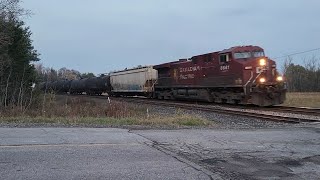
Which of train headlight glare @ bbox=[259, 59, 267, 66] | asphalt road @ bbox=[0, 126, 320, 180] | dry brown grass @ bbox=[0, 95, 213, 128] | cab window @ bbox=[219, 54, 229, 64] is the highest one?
cab window @ bbox=[219, 54, 229, 64]

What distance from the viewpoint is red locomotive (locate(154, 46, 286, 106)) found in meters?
27.1

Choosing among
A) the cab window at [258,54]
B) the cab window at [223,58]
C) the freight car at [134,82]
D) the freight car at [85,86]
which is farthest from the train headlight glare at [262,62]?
the freight car at [85,86]

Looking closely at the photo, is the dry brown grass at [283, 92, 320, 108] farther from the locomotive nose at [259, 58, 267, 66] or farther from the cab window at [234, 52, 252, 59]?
the cab window at [234, 52, 252, 59]

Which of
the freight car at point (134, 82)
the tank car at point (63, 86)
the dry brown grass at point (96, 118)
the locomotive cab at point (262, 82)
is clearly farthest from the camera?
the tank car at point (63, 86)

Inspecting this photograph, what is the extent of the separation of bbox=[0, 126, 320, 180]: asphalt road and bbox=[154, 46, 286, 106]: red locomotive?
15029 mm

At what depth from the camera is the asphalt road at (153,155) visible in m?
7.05

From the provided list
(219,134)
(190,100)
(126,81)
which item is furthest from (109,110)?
(126,81)

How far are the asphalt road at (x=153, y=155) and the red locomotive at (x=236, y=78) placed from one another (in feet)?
49.3

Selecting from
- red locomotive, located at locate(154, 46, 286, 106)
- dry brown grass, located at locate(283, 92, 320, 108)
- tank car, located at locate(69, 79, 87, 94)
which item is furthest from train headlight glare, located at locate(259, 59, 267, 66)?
tank car, located at locate(69, 79, 87, 94)

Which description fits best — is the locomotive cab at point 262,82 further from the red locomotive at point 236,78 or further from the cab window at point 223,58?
the cab window at point 223,58

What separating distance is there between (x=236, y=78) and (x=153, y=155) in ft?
66.0

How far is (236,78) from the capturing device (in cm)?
2784

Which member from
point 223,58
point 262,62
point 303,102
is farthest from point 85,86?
point 262,62

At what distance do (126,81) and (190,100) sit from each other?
41.9ft
